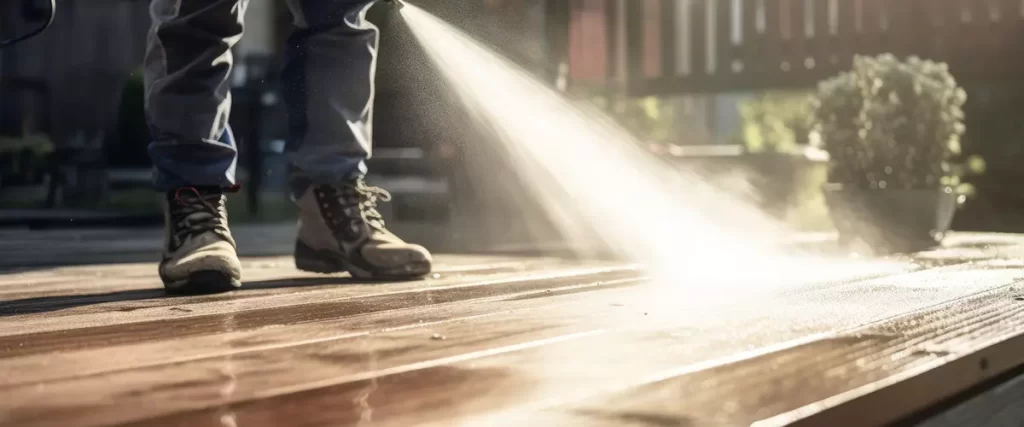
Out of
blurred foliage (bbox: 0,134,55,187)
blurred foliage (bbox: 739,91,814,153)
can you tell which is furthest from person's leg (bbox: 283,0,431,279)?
blurred foliage (bbox: 739,91,814,153)

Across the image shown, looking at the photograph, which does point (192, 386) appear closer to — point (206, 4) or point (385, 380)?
point (385, 380)

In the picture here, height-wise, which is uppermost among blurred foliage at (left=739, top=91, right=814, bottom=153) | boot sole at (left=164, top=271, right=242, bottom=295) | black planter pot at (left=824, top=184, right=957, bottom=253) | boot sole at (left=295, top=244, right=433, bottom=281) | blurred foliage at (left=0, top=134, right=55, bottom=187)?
boot sole at (left=164, top=271, right=242, bottom=295)

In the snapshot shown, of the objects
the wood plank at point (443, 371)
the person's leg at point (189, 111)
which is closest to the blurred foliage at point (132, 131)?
the person's leg at point (189, 111)

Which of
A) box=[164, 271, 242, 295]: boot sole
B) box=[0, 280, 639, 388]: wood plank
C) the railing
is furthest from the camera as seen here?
the railing

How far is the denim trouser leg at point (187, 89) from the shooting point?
4.53 feet

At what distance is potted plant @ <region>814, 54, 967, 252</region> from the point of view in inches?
96.8

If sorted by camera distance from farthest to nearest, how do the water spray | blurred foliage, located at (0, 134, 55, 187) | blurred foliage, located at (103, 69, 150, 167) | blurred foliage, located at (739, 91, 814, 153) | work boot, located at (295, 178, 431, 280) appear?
blurred foliage, located at (739, 91, 814, 153) → blurred foliage, located at (103, 69, 150, 167) → blurred foliage, located at (0, 134, 55, 187) → the water spray → work boot, located at (295, 178, 431, 280)

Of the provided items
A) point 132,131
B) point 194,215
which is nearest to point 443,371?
point 194,215

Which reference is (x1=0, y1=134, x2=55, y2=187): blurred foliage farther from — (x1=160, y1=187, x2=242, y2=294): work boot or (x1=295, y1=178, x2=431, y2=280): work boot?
(x1=160, y1=187, x2=242, y2=294): work boot

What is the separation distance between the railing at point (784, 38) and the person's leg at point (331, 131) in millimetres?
3460

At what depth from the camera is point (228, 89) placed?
143 centimetres

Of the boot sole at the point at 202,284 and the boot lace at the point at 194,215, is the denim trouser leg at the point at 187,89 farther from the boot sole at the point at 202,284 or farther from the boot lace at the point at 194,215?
the boot sole at the point at 202,284

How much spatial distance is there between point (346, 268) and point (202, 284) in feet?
1.02

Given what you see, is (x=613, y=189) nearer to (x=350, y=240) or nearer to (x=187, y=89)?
(x=350, y=240)
